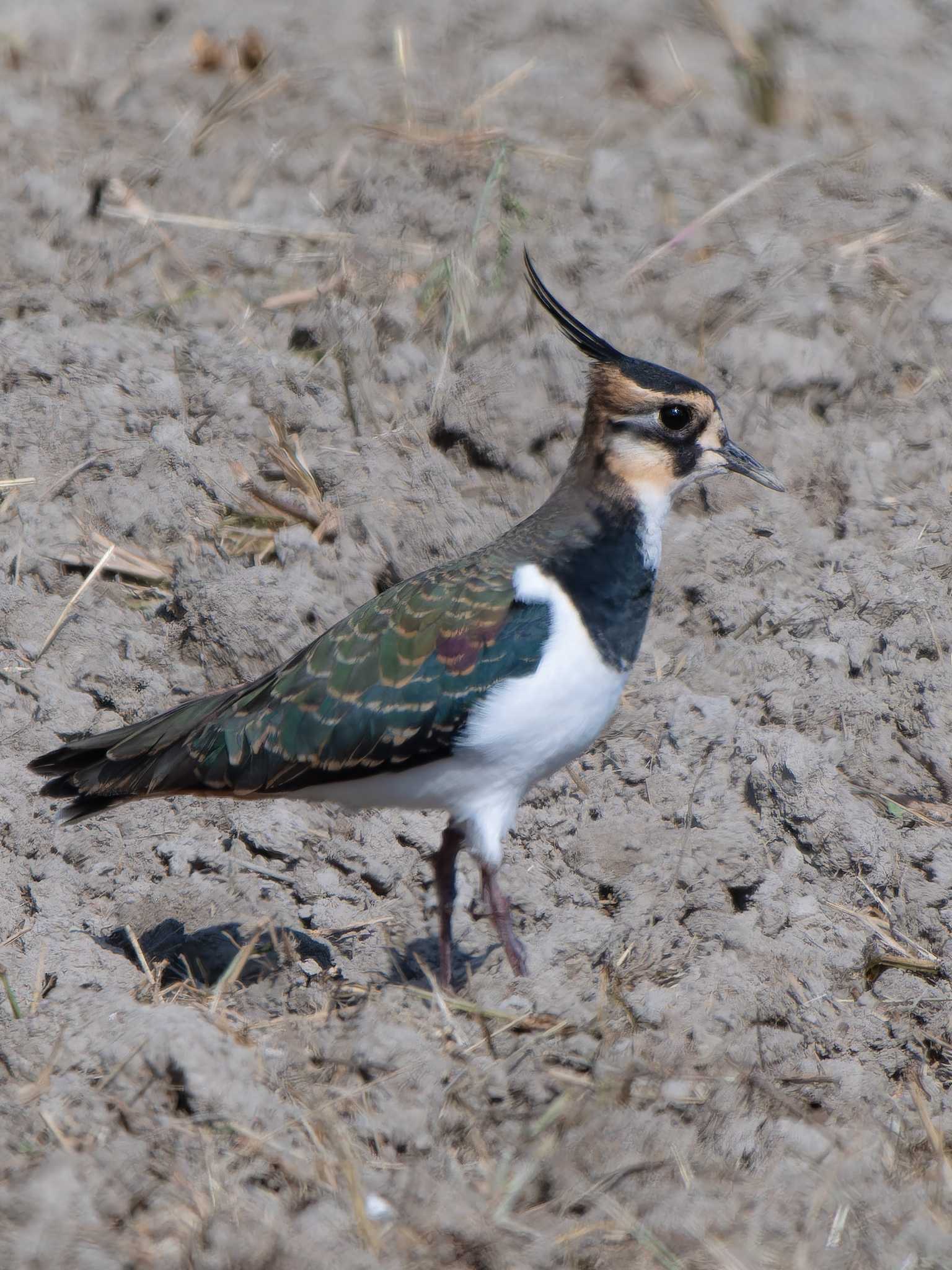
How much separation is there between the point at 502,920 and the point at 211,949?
0.95 metres

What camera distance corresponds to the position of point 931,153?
26.3 feet

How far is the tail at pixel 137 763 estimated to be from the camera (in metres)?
4.73

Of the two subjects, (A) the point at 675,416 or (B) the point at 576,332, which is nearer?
(A) the point at 675,416

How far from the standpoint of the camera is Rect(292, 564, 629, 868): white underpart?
448 cm

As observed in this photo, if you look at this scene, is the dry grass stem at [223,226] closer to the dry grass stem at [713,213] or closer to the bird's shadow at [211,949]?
the dry grass stem at [713,213]

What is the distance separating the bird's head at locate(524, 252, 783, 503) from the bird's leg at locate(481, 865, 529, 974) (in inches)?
51.7

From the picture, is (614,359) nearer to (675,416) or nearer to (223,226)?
(675,416)

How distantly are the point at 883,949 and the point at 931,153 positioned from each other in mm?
4905

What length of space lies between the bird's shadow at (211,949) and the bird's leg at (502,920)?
0.56m

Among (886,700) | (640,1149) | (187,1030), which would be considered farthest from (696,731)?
(187,1030)

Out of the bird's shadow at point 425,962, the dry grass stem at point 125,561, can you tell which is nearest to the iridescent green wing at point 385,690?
the bird's shadow at point 425,962

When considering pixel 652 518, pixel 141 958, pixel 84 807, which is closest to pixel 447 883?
pixel 141 958

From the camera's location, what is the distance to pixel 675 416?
4949mm

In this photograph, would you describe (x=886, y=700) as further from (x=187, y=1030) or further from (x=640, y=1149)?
(x=187, y=1030)
